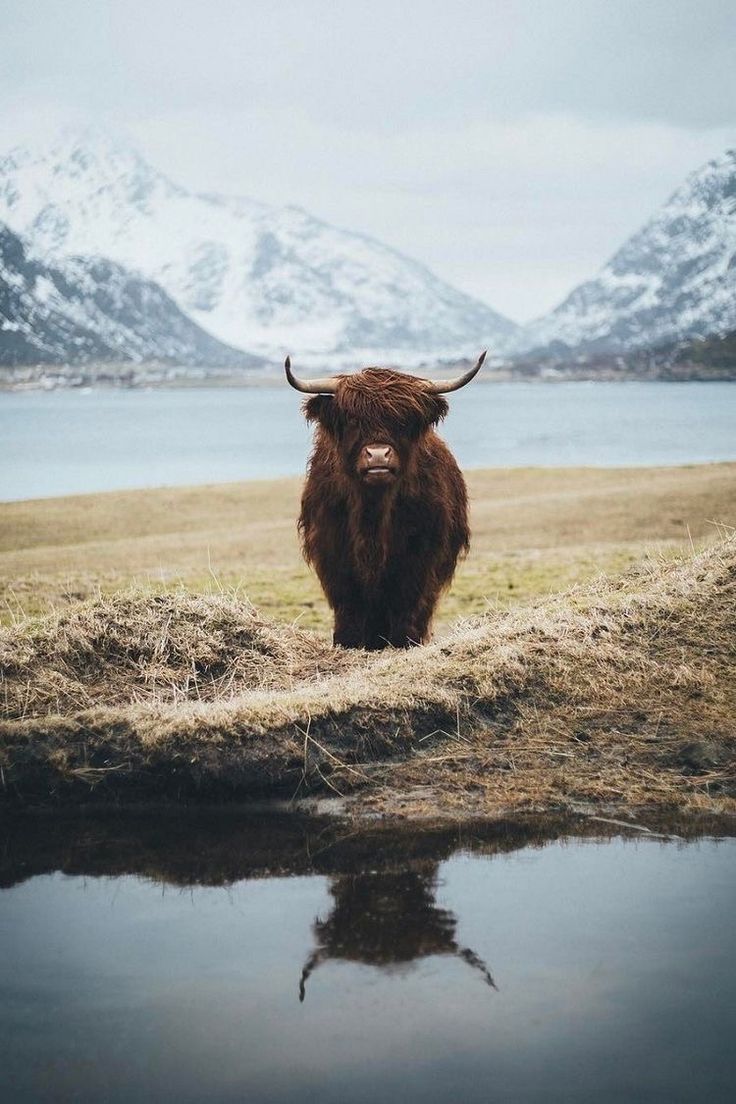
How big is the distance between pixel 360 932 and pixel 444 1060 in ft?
2.57

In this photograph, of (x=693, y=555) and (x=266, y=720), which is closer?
(x=266, y=720)

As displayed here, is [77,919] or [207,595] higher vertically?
[207,595]

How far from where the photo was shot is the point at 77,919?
414 cm

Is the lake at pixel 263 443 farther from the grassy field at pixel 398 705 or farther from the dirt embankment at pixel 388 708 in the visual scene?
the dirt embankment at pixel 388 708

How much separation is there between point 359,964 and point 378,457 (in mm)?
3979

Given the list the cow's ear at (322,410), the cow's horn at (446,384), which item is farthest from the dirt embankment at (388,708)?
the cow's horn at (446,384)

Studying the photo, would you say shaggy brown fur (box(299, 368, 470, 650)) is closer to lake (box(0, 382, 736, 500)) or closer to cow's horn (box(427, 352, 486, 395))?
cow's horn (box(427, 352, 486, 395))

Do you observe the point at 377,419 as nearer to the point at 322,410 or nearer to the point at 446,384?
the point at 322,410

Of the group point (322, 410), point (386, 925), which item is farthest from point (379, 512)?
point (386, 925)

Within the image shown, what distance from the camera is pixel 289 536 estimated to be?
1927cm

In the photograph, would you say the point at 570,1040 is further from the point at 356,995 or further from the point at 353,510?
the point at 353,510

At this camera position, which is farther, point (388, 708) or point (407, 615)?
point (407, 615)

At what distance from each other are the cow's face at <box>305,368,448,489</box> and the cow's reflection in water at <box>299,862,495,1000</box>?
10.9ft

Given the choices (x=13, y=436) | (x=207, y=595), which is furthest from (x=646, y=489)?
(x=13, y=436)
